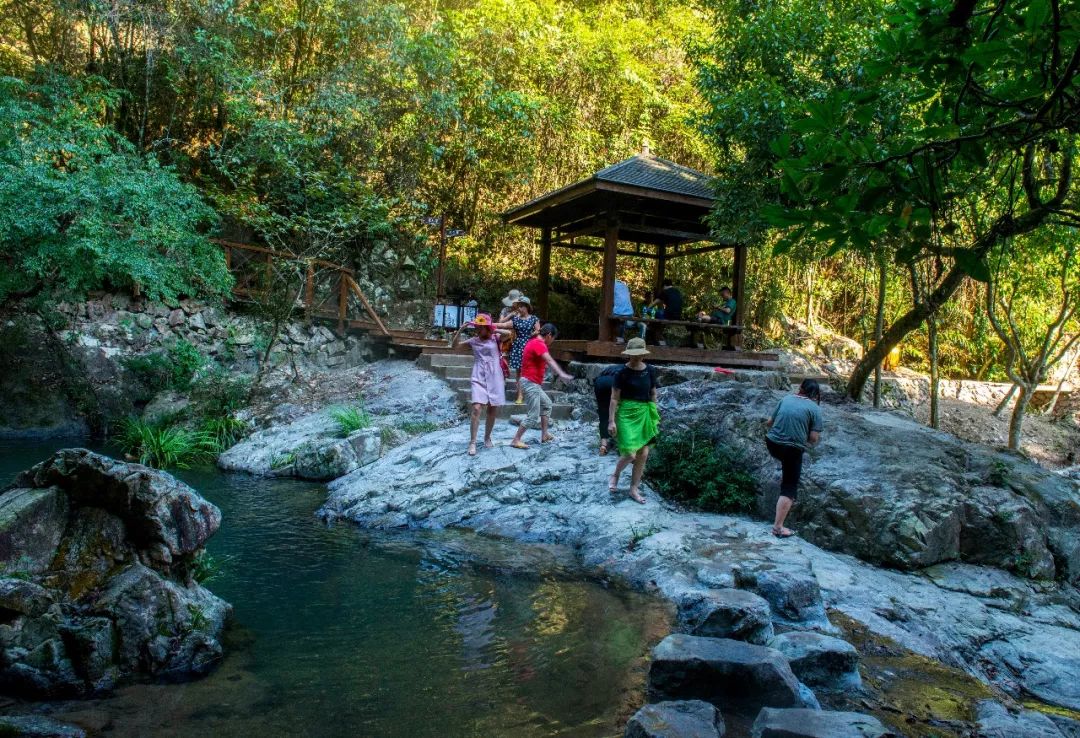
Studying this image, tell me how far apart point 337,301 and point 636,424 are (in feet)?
33.9

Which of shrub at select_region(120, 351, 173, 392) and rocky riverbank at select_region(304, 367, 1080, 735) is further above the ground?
shrub at select_region(120, 351, 173, 392)

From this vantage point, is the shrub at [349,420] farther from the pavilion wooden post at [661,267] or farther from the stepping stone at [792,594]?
the stepping stone at [792,594]

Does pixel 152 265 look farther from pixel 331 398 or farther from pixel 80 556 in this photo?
pixel 80 556

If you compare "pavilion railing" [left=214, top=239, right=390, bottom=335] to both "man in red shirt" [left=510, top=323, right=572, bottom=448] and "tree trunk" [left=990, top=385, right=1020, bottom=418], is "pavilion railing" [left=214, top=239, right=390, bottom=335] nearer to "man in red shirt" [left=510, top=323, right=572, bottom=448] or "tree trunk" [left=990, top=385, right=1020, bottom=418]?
"man in red shirt" [left=510, top=323, right=572, bottom=448]

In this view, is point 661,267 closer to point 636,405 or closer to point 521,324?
point 521,324

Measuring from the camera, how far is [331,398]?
489 inches

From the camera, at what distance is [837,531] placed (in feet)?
21.6

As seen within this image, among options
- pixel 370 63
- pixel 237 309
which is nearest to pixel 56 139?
pixel 237 309

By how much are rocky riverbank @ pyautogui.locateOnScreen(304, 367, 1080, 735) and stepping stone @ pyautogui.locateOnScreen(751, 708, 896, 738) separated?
4.01 feet

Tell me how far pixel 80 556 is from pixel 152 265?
24.9 ft

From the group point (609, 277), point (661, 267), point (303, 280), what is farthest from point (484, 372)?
point (661, 267)

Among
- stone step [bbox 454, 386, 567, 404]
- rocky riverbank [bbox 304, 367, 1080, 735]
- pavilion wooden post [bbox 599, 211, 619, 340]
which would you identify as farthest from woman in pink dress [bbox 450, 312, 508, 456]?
pavilion wooden post [bbox 599, 211, 619, 340]

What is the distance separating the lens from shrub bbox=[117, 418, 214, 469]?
399 inches

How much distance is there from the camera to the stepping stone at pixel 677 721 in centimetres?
324
